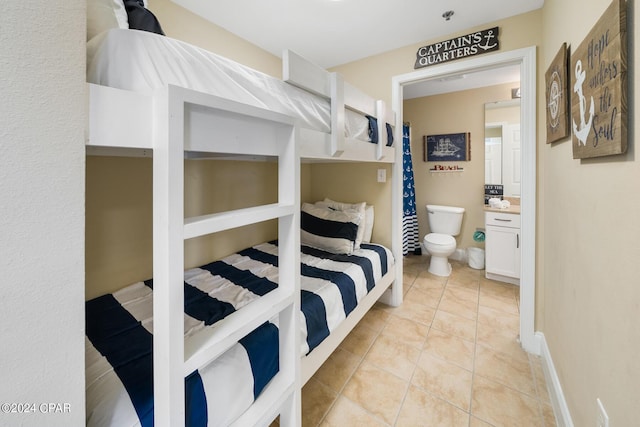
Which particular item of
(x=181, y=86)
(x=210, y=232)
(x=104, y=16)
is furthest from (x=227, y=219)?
(x=104, y=16)

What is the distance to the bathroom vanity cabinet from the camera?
9.33ft

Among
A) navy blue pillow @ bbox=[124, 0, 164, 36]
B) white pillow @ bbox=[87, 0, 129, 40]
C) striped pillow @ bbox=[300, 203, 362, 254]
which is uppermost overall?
navy blue pillow @ bbox=[124, 0, 164, 36]

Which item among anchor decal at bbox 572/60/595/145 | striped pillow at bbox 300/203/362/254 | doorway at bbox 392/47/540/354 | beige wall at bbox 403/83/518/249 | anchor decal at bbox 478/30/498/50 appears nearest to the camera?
anchor decal at bbox 572/60/595/145

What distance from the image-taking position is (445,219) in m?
3.61

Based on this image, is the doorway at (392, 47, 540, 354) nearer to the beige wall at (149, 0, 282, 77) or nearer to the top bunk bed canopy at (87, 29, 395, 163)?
the top bunk bed canopy at (87, 29, 395, 163)

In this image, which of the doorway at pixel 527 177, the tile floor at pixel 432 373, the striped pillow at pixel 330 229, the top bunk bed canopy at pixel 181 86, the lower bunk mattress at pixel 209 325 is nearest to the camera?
the top bunk bed canopy at pixel 181 86

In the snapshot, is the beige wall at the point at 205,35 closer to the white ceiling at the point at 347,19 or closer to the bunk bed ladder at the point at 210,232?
the white ceiling at the point at 347,19

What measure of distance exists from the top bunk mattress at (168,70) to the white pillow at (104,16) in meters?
0.18

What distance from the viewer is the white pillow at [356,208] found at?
7.46 ft

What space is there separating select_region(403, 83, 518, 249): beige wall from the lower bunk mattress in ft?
7.19

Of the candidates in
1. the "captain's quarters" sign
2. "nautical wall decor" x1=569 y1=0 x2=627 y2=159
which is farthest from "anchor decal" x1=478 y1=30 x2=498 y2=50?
"nautical wall decor" x1=569 y1=0 x2=627 y2=159

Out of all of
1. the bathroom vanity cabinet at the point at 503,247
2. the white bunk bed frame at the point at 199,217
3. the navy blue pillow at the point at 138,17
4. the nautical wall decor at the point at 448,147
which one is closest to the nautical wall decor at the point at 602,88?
the white bunk bed frame at the point at 199,217

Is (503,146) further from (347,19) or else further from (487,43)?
(347,19)

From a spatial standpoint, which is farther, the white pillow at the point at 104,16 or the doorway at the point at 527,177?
the doorway at the point at 527,177
